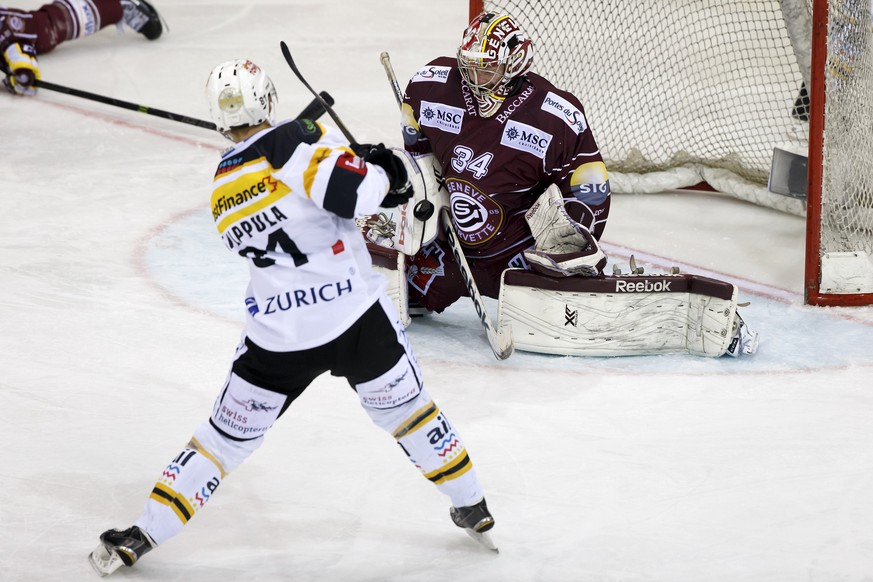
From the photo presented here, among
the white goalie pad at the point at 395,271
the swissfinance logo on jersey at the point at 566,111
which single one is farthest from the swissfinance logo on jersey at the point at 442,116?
the white goalie pad at the point at 395,271

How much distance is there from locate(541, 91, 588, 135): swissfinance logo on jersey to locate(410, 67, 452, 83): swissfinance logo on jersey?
1.10 feet

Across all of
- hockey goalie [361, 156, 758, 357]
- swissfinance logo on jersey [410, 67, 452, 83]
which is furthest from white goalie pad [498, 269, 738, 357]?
swissfinance logo on jersey [410, 67, 452, 83]

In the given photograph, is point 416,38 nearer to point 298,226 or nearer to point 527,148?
point 527,148

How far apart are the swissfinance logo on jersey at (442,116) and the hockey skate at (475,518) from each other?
4.95ft

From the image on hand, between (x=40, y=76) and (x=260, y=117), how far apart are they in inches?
187

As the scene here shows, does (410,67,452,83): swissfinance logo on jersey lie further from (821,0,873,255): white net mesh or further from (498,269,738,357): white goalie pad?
(821,0,873,255): white net mesh

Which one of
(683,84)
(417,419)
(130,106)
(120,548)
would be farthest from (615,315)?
(130,106)

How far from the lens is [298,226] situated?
7.51 ft

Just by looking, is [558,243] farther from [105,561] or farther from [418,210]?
[105,561]

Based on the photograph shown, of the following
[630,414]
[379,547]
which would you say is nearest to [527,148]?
[630,414]

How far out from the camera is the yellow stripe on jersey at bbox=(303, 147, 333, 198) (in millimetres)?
2221

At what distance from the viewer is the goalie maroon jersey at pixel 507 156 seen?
3680 millimetres

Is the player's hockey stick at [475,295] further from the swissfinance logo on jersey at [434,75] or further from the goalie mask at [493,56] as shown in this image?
the goalie mask at [493,56]

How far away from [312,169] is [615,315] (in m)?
1.65
